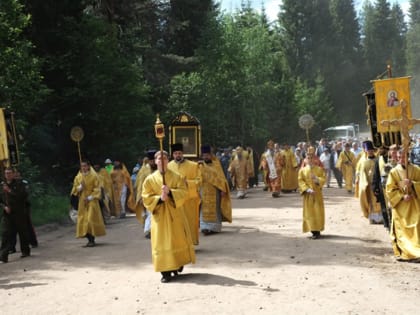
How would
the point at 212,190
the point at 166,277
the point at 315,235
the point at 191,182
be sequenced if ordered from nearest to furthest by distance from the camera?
the point at 166,277 < the point at 191,182 < the point at 315,235 < the point at 212,190

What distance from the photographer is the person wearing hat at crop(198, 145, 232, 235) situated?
1478cm

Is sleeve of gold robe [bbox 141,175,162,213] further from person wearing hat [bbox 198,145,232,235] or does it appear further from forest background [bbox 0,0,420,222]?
forest background [bbox 0,0,420,222]

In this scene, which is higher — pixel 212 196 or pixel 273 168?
pixel 273 168

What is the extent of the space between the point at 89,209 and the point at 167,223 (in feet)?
16.4

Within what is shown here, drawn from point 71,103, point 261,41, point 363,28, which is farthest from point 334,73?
point 71,103

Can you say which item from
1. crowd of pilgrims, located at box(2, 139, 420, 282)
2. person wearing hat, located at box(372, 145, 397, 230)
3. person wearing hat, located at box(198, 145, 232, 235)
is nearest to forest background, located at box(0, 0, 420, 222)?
crowd of pilgrims, located at box(2, 139, 420, 282)

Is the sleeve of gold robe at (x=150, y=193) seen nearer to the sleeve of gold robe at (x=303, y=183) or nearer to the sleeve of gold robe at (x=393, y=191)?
the sleeve of gold robe at (x=393, y=191)

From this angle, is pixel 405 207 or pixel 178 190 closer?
pixel 178 190

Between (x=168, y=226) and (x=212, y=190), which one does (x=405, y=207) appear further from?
(x=212, y=190)

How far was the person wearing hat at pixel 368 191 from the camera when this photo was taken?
15.4m

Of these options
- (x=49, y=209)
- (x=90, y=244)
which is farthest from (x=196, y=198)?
(x=49, y=209)

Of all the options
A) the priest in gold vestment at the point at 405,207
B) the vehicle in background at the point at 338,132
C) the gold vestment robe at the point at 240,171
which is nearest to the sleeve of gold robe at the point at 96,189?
the priest in gold vestment at the point at 405,207

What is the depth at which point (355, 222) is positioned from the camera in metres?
15.8

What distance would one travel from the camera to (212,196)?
48.9 feet
